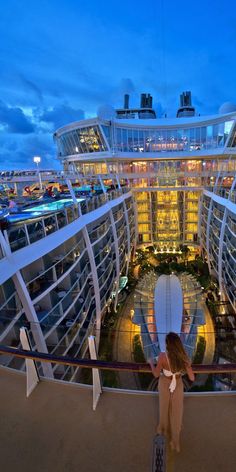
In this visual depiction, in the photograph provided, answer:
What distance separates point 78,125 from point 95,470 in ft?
113

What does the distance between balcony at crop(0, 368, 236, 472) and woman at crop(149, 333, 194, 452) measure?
0.28 meters

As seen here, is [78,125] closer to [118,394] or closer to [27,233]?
[27,233]

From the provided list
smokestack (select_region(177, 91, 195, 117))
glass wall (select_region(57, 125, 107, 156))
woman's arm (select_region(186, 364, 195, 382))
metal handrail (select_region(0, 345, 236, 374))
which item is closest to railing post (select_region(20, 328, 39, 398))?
metal handrail (select_region(0, 345, 236, 374))

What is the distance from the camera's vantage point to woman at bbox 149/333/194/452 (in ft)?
9.34

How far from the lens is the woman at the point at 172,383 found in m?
2.85

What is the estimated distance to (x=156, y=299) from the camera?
1669 cm

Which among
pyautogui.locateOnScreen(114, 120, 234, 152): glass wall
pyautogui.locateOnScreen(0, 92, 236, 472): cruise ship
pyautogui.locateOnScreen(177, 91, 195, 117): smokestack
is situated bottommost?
pyautogui.locateOnScreen(0, 92, 236, 472): cruise ship

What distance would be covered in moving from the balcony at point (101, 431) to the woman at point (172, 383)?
0.28 metres

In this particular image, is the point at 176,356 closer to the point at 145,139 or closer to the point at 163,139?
the point at 145,139

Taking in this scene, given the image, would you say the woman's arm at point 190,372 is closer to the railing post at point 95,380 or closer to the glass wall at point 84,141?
the railing post at point 95,380

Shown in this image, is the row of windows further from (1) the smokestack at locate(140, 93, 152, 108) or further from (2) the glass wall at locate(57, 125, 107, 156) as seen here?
(1) the smokestack at locate(140, 93, 152, 108)

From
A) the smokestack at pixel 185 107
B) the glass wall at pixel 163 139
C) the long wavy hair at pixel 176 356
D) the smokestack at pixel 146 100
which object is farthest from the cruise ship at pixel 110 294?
the smokestack at pixel 146 100

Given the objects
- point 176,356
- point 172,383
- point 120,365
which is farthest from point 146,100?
point 172,383

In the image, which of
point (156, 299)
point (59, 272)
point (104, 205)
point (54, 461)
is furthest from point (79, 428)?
point (104, 205)
